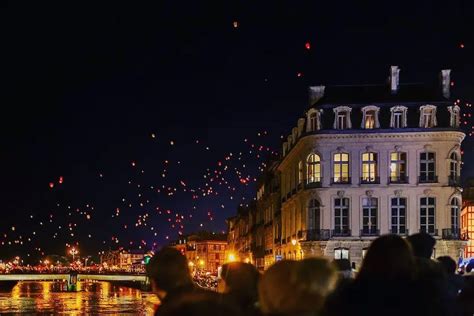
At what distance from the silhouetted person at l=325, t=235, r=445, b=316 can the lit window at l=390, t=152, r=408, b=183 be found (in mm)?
47600

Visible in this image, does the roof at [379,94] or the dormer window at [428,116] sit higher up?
the roof at [379,94]

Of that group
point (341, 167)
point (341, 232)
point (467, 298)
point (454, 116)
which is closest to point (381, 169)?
point (341, 167)

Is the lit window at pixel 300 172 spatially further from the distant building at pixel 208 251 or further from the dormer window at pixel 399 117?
the distant building at pixel 208 251

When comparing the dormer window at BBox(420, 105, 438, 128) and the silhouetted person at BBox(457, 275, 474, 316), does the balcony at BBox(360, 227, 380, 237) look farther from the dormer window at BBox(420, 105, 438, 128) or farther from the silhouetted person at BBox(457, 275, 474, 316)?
the silhouetted person at BBox(457, 275, 474, 316)

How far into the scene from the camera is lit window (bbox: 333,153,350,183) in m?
52.6

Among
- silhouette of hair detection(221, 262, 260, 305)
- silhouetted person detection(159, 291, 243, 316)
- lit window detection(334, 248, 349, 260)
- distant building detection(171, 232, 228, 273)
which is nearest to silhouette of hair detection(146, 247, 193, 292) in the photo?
silhouette of hair detection(221, 262, 260, 305)

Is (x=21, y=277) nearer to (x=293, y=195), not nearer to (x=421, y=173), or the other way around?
(x=293, y=195)

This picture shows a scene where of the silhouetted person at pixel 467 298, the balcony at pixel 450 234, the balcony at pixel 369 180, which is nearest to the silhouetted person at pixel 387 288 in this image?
the silhouetted person at pixel 467 298

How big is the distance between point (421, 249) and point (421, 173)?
46.3m

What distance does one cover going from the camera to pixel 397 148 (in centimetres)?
5131

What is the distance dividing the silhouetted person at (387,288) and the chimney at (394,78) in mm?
49766

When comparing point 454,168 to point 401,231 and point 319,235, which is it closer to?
point 401,231

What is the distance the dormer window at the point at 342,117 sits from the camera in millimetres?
52125

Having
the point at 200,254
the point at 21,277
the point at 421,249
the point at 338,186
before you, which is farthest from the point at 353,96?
the point at 200,254
